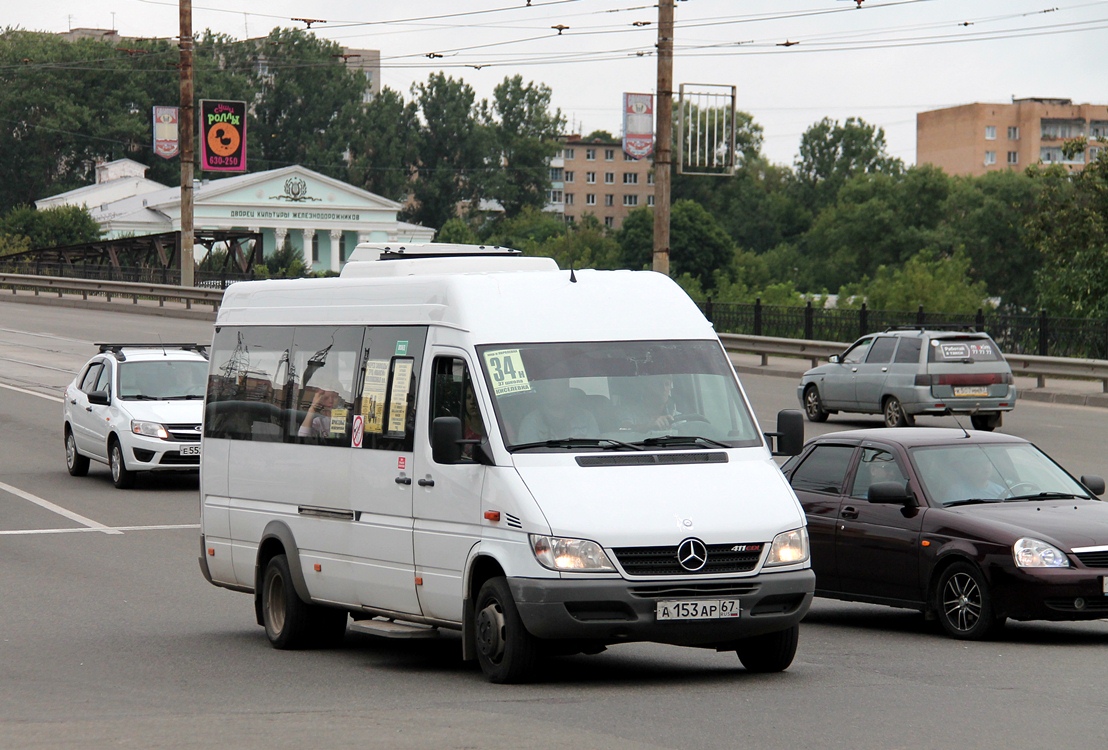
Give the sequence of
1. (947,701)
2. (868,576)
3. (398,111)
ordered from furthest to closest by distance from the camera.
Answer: (398,111) → (868,576) → (947,701)

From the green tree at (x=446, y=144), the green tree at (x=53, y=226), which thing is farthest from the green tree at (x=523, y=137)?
the green tree at (x=53, y=226)

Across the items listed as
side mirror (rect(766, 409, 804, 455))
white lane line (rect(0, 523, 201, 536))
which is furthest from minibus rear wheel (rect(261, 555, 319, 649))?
white lane line (rect(0, 523, 201, 536))

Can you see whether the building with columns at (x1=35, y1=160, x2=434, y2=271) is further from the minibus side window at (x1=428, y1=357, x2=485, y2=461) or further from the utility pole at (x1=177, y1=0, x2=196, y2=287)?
the minibus side window at (x1=428, y1=357, x2=485, y2=461)

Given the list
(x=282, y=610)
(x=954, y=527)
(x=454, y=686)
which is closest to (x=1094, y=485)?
(x=954, y=527)

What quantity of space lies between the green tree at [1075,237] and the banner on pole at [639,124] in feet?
54.7

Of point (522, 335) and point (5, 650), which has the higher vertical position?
point (522, 335)

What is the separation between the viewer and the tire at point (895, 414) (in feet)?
86.5

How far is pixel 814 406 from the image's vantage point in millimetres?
28281

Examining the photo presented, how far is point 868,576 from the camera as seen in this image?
11641mm

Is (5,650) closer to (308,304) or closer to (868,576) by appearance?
(308,304)

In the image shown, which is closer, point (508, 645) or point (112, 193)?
point (508, 645)

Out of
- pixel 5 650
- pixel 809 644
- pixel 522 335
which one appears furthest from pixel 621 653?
pixel 5 650

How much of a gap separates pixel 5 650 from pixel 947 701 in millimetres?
5985

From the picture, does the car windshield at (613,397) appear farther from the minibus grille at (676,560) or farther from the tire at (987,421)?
the tire at (987,421)
